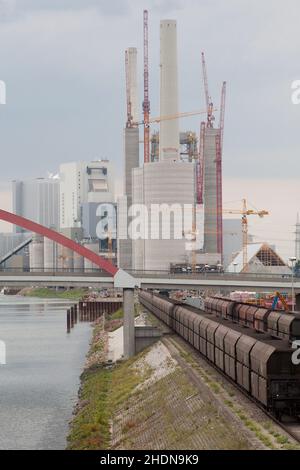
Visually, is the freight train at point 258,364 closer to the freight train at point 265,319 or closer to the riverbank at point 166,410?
the riverbank at point 166,410

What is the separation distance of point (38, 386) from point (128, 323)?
1013cm

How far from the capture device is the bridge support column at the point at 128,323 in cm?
8319

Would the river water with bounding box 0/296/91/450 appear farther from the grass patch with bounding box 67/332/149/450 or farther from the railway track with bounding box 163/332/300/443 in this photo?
the railway track with bounding box 163/332/300/443

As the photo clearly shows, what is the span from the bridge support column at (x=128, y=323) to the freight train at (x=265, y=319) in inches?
390

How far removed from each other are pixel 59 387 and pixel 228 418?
40656 mm

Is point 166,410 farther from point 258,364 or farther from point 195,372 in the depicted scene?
point 258,364

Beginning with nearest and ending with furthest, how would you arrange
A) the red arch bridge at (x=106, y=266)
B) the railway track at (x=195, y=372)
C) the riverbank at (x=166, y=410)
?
the railway track at (x=195, y=372) → the riverbank at (x=166, y=410) → the red arch bridge at (x=106, y=266)

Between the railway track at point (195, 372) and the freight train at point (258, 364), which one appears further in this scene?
the freight train at point (258, 364)

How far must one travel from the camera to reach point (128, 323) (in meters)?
84.1

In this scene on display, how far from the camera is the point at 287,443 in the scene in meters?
35.4

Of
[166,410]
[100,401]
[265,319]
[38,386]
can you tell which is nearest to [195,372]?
[166,410]

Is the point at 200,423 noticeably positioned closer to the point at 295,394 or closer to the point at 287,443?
the point at 295,394

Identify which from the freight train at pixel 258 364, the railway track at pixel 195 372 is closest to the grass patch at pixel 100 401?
the railway track at pixel 195 372
